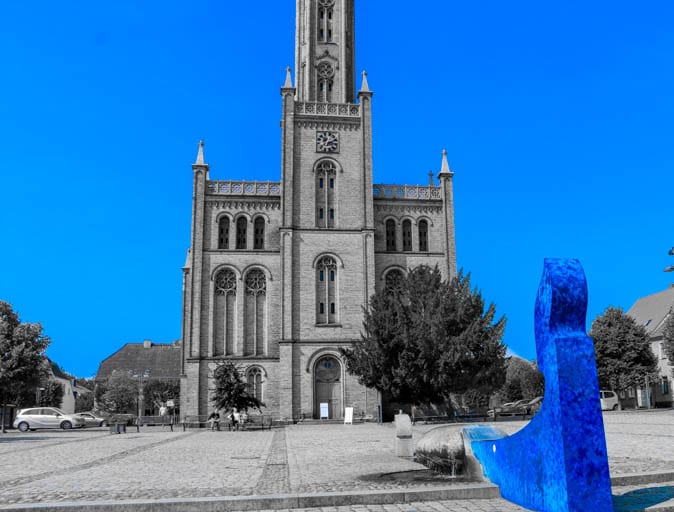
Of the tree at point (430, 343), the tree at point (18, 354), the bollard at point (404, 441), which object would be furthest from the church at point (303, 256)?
the bollard at point (404, 441)

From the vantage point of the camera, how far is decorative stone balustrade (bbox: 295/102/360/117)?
47.4m

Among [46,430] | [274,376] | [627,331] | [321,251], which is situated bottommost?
[46,430]

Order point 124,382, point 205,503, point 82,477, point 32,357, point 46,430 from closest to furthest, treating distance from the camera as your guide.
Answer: point 205,503 → point 82,477 → point 32,357 → point 46,430 → point 124,382

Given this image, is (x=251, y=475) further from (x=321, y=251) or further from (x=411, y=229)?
(x=411, y=229)

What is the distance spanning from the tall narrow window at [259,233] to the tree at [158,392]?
96.1 feet

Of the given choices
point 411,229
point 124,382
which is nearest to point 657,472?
point 411,229

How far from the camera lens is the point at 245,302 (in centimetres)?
4519

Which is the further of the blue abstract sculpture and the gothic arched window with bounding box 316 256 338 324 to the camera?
the gothic arched window with bounding box 316 256 338 324

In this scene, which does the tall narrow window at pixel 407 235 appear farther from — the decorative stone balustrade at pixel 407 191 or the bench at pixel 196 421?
the bench at pixel 196 421

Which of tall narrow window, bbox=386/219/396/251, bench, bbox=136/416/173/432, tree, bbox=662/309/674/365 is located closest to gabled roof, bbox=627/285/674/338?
tree, bbox=662/309/674/365

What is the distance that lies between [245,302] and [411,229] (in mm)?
12946

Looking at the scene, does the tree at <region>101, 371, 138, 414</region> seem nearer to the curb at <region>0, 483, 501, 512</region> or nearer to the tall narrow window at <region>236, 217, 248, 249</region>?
the tall narrow window at <region>236, 217, 248, 249</region>

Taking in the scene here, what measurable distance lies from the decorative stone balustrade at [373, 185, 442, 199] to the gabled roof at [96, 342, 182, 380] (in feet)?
132

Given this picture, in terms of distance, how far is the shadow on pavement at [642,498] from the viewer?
782cm
